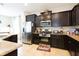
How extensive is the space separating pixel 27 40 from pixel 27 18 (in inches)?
48.7

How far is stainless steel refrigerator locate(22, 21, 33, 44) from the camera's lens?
15.8 ft

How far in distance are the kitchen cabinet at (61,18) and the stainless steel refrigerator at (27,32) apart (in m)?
1.22

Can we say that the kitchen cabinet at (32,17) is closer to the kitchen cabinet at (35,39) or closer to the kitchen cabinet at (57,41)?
the kitchen cabinet at (35,39)

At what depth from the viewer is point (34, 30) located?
16.5ft

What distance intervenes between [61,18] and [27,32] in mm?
1932

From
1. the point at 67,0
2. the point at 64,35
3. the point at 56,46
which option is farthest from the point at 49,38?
the point at 67,0

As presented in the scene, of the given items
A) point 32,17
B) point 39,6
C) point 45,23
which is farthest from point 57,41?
point 32,17

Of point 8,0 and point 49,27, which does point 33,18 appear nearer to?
point 49,27

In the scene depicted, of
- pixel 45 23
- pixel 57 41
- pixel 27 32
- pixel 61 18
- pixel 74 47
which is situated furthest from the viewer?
pixel 27 32

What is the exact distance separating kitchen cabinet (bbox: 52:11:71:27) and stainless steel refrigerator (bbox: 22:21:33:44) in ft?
3.99

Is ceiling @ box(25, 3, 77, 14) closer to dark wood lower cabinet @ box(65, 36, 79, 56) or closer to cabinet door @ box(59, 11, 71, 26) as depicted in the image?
cabinet door @ box(59, 11, 71, 26)

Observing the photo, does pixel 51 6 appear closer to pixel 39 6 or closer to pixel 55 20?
pixel 39 6

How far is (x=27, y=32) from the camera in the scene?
16.3 feet

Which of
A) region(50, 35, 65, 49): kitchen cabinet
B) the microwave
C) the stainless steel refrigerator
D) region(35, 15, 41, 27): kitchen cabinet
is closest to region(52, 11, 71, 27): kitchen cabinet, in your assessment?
the microwave
